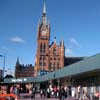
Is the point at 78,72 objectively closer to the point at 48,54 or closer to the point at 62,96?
the point at 62,96

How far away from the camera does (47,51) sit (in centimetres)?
18600

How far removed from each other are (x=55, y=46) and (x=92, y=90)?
5935 inches

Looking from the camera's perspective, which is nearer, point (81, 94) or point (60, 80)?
point (81, 94)

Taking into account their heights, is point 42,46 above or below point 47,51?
above

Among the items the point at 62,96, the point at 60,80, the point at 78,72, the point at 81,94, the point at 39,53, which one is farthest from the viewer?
the point at 39,53

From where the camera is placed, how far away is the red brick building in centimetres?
18200

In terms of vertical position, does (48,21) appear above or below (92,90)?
above

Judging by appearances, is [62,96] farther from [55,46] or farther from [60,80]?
[55,46]

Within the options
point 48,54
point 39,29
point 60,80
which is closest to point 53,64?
point 48,54

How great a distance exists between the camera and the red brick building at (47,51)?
597 feet

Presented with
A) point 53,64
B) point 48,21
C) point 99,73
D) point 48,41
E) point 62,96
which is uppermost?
point 48,21

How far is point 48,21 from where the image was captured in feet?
641

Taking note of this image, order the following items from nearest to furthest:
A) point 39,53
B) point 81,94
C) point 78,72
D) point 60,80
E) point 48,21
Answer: point 81,94 < point 78,72 < point 60,80 < point 39,53 < point 48,21

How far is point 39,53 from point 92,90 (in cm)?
14416
